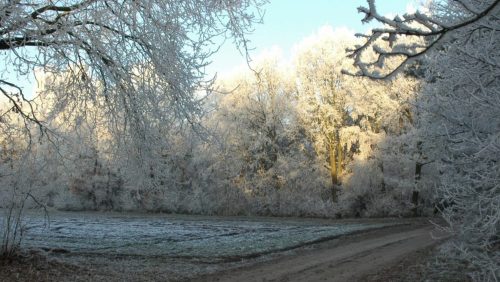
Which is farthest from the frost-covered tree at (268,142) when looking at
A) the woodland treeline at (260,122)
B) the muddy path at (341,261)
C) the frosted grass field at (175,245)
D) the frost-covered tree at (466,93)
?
the frost-covered tree at (466,93)

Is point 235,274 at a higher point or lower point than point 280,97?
lower

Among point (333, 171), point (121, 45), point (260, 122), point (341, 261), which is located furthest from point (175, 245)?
point (260, 122)

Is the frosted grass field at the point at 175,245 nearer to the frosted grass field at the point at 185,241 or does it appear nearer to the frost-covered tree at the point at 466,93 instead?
the frosted grass field at the point at 185,241

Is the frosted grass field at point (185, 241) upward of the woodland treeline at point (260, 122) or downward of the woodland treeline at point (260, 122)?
downward

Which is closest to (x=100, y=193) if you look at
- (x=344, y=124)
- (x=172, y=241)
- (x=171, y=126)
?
(x=344, y=124)

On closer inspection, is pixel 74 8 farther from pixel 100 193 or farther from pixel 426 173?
pixel 100 193

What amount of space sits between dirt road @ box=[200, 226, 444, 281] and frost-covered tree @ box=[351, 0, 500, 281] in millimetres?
2443

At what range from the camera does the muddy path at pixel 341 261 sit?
1149 cm

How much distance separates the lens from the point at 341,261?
44.8ft

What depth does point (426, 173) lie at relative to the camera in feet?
105

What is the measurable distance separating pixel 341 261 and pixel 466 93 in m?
7.60

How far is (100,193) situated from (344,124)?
23.7 meters

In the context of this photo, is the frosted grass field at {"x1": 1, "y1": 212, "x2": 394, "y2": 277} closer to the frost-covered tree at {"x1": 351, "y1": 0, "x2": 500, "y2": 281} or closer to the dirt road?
the dirt road

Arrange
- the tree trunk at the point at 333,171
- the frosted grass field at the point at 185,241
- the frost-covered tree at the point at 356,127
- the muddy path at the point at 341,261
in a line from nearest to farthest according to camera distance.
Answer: the muddy path at the point at 341,261, the frosted grass field at the point at 185,241, the frost-covered tree at the point at 356,127, the tree trunk at the point at 333,171
